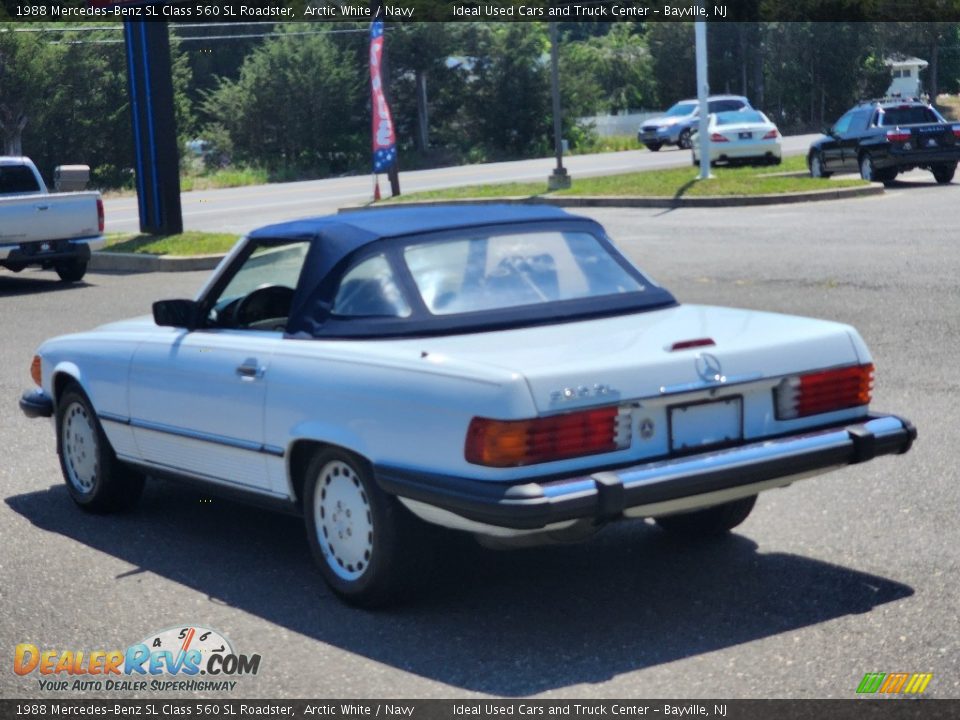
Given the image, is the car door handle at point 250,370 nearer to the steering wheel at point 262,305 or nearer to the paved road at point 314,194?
the steering wheel at point 262,305

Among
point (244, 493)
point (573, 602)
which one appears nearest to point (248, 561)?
point (244, 493)

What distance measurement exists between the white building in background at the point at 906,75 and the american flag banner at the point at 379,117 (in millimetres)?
50923

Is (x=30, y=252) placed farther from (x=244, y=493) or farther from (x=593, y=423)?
(x=593, y=423)

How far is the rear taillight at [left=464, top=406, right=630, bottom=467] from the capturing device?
505 centimetres

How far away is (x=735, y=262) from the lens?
17.0 meters

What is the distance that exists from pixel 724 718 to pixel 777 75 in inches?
2794

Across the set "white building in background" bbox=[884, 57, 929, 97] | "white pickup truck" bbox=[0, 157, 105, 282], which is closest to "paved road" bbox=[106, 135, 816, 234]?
"white pickup truck" bbox=[0, 157, 105, 282]

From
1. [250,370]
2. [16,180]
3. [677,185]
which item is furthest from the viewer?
[677,185]

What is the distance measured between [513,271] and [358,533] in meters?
1.29

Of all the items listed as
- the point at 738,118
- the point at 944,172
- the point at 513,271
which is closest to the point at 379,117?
the point at 738,118

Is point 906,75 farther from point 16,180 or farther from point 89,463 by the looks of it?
point 89,463

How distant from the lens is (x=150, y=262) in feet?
66.8

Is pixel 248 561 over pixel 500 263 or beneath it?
beneath

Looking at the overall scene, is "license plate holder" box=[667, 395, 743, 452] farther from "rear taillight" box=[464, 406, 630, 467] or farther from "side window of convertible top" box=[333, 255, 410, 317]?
"side window of convertible top" box=[333, 255, 410, 317]
